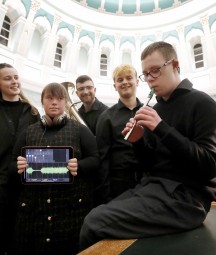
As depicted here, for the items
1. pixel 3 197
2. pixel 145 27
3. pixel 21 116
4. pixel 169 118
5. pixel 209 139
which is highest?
pixel 145 27

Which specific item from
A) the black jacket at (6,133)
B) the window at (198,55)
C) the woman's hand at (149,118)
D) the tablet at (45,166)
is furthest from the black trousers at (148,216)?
the window at (198,55)

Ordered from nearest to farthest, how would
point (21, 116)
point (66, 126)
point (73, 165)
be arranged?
point (73, 165) < point (66, 126) < point (21, 116)

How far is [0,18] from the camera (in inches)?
345

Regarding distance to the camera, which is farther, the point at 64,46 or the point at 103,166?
the point at 64,46

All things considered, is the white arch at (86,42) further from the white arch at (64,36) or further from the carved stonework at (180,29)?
the carved stonework at (180,29)

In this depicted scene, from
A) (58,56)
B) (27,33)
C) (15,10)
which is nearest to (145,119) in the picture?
(27,33)

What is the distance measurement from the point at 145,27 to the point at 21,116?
11868 millimetres

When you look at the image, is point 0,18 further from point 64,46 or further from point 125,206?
point 125,206

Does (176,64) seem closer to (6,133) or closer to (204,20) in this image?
(6,133)

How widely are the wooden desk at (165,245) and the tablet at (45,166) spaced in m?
0.63

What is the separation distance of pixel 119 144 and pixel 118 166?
21 centimetres

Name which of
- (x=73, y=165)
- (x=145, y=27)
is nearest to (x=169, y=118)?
(x=73, y=165)

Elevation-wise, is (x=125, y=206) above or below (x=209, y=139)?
below

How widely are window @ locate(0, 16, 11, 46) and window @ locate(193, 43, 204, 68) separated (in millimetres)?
9319
